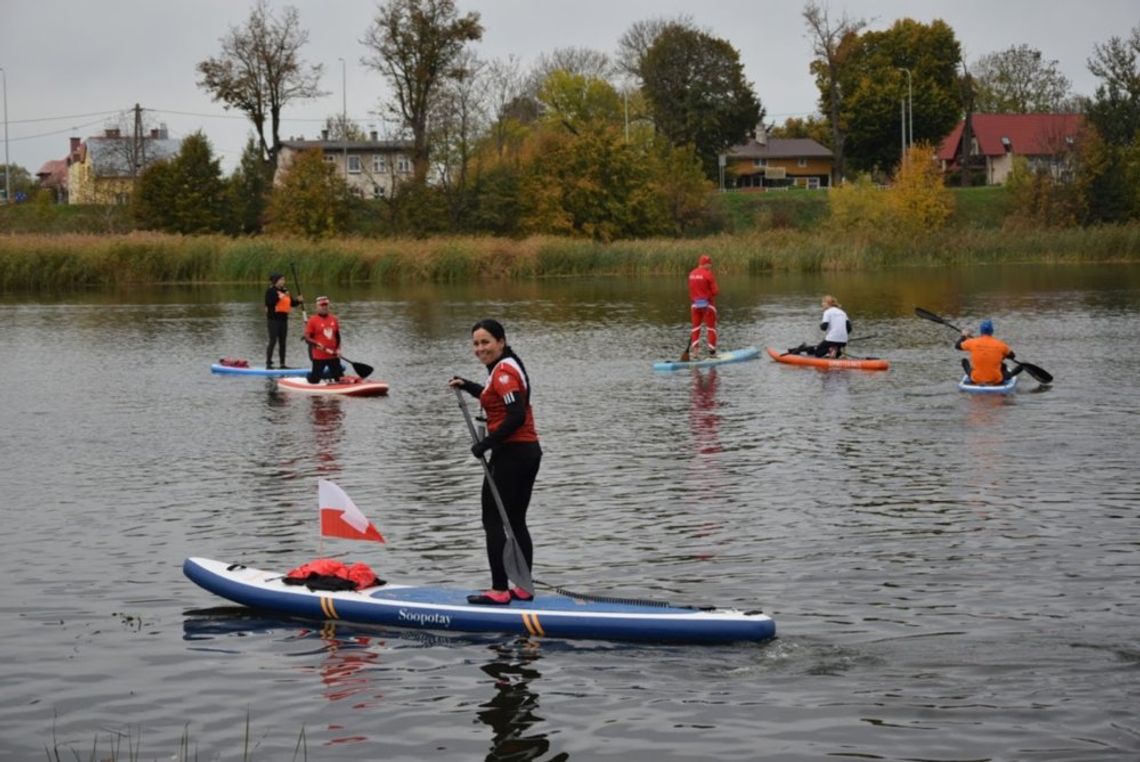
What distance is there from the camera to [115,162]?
400 feet

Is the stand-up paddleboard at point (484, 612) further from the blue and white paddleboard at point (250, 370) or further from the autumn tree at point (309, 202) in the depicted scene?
the autumn tree at point (309, 202)

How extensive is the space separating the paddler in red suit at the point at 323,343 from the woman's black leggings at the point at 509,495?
1562 centimetres

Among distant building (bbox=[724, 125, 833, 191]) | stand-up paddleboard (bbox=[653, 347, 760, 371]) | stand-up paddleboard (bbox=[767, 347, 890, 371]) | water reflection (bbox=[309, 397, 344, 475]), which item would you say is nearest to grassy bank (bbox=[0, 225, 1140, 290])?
stand-up paddleboard (bbox=[653, 347, 760, 371])

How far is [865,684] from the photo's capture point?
10.4 meters

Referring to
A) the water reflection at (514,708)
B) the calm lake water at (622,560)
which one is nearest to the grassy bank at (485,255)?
the calm lake water at (622,560)

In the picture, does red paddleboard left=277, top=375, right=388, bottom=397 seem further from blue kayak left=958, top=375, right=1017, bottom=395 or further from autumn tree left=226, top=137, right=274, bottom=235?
autumn tree left=226, top=137, right=274, bottom=235

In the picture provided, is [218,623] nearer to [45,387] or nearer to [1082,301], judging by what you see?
[45,387]

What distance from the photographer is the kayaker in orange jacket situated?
25.4 metres

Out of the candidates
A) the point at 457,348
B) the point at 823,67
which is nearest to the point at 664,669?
the point at 457,348

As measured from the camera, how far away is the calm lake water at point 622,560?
9852mm

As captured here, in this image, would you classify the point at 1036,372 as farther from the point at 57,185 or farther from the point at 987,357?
the point at 57,185

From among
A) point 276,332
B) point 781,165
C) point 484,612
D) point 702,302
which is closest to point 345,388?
point 276,332

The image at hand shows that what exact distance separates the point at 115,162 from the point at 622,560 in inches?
4544

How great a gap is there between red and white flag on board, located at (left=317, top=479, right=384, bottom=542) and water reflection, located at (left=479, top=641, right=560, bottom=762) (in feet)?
→ 5.48
